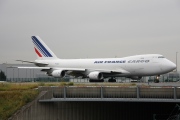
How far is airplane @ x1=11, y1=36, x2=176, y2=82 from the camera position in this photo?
50719 mm

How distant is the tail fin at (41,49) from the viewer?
6500 centimetres

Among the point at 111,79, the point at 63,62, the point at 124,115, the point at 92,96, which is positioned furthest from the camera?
the point at 63,62

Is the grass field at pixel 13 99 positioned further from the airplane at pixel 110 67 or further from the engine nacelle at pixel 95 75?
the airplane at pixel 110 67

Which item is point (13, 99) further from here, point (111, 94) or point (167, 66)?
point (167, 66)

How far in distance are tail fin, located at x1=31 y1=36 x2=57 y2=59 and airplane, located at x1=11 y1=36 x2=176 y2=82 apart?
6.8 inches

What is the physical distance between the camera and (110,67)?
5506cm

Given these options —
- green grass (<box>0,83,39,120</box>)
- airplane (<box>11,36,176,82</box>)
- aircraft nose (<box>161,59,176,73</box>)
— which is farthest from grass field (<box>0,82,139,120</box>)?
aircraft nose (<box>161,59,176,73</box>)

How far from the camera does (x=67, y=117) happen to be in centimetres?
3095

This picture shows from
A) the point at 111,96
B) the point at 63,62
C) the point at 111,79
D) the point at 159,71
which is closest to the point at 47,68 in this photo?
the point at 63,62

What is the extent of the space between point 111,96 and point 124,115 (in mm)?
5422

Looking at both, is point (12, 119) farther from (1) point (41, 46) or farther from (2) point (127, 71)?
(1) point (41, 46)

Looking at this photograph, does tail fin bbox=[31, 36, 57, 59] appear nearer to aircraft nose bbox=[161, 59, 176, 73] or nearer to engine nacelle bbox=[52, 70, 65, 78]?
engine nacelle bbox=[52, 70, 65, 78]

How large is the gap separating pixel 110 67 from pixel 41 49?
15232 millimetres

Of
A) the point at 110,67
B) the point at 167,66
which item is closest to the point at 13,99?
the point at 167,66
